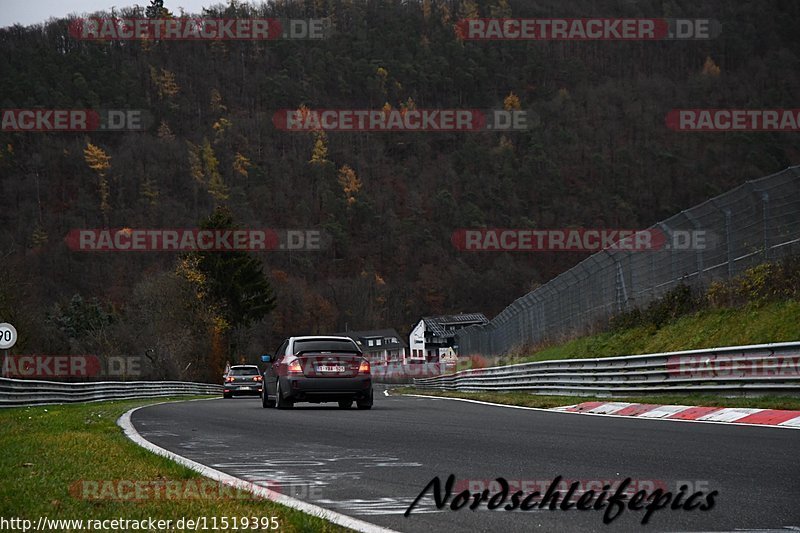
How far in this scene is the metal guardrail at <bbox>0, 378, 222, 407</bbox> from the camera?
2631 centimetres

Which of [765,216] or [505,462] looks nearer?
[505,462]

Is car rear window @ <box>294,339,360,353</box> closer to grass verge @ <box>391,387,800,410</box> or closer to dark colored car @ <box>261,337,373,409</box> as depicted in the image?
dark colored car @ <box>261,337,373,409</box>

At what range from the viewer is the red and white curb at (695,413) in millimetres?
12805

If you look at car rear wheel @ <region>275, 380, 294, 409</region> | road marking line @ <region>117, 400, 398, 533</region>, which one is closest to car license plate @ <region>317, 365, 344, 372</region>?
car rear wheel @ <region>275, 380, 294, 409</region>

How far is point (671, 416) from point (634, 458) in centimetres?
693

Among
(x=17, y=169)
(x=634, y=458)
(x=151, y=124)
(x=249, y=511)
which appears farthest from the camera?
(x=151, y=124)

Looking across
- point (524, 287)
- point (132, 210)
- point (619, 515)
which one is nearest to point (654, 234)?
point (619, 515)

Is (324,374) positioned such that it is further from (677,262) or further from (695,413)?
(677,262)

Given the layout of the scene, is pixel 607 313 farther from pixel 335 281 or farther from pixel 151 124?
pixel 151 124

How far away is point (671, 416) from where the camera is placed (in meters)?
15.3

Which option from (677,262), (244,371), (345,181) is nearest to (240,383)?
(244,371)

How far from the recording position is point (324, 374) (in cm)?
1983

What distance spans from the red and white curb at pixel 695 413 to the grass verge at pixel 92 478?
7.46m

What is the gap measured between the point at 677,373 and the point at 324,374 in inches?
257
